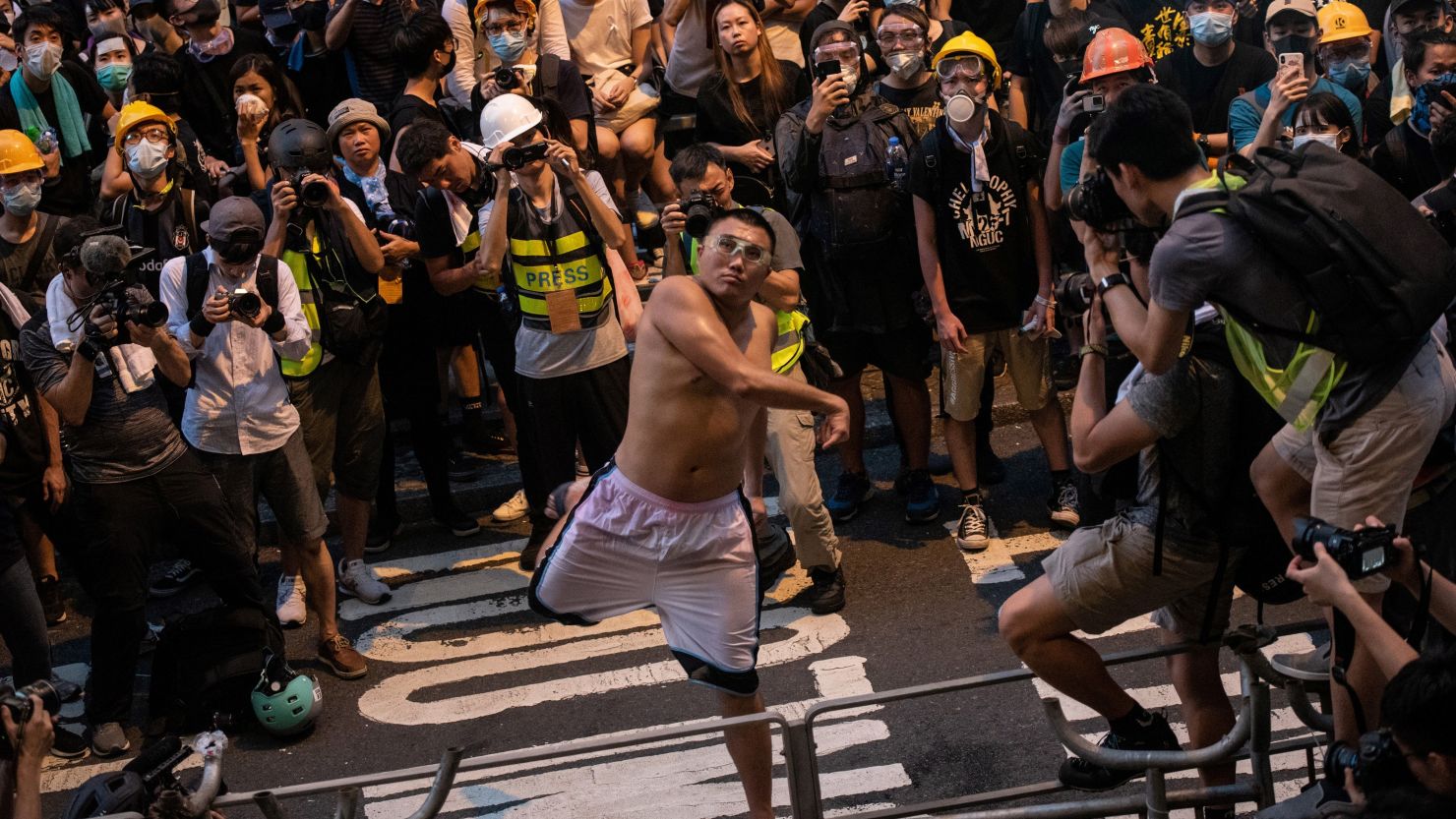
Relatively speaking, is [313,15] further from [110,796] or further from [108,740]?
[110,796]

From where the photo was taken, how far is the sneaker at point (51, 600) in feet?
28.5

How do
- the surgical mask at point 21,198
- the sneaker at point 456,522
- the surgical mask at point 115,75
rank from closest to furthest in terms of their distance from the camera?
the surgical mask at point 21,198
the sneaker at point 456,522
the surgical mask at point 115,75

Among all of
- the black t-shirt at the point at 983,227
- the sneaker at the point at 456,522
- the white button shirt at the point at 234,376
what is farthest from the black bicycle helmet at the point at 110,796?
the black t-shirt at the point at 983,227

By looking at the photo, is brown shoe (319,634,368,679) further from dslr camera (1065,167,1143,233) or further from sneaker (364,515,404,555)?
dslr camera (1065,167,1143,233)

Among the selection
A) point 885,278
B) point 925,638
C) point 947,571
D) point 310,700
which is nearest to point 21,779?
point 310,700

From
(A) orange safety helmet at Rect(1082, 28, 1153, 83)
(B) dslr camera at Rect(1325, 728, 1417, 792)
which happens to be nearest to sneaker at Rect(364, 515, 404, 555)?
(A) orange safety helmet at Rect(1082, 28, 1153, 83)

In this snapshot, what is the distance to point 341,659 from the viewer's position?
777 cm

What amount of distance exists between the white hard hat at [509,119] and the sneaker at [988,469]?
301 cm

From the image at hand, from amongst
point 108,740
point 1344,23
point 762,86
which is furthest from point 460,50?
point 1344,23

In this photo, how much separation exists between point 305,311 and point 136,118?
1533 millimetres

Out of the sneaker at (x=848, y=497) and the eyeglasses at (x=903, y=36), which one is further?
the sneaker at (x=848, y=497)

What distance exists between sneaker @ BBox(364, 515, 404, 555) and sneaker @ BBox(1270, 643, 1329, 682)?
15.9 feet

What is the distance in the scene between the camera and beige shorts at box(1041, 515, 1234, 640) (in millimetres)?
5203

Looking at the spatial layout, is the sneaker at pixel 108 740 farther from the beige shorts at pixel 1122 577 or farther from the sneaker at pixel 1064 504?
the sneaker at pixel 1064 504
